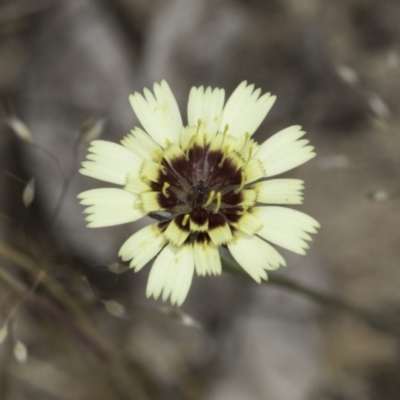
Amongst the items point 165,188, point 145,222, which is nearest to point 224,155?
point 165,188

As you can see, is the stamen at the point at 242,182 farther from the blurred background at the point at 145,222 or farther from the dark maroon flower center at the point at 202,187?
the blurred background at the point at 145,222

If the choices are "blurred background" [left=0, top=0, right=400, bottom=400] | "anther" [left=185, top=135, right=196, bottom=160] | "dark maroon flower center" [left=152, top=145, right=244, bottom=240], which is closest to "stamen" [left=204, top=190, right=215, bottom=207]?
"dark maroon flower center" [left=152, top=145, right=244, bottom=240]

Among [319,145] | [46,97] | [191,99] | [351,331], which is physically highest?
[319,145]

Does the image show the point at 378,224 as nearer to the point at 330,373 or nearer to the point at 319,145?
the point at 319,145

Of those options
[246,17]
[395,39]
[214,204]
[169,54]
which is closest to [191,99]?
[214,204]

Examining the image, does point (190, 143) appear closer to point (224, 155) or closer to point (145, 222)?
point (224, 155)
